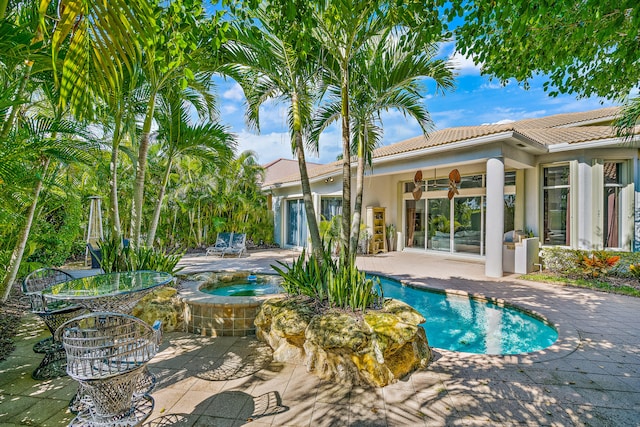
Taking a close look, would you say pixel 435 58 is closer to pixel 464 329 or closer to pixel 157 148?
pixel 464 329

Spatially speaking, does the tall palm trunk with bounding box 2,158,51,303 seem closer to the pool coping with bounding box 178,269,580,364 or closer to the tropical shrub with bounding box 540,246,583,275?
the pool coping with bounding box 178,269,580,364

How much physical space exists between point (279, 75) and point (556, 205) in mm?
10436

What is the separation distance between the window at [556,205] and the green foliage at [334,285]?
899cm

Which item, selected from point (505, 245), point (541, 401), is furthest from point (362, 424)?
point (505, 245)

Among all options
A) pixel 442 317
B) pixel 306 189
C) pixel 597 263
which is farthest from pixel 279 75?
pixel 597 263

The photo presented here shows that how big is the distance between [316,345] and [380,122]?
480 cm

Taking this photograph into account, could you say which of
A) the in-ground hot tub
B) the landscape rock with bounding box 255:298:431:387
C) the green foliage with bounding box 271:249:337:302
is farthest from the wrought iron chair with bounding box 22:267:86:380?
the green foliage with bounding box 271:249:337:302

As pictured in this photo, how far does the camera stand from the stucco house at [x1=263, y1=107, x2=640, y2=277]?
9359mm

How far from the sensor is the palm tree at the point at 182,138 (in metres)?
7.59

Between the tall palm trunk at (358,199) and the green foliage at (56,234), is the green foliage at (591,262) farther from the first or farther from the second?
the green foliage at (56,234)

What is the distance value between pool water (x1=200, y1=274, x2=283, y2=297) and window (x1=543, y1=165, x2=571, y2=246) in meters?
9.46

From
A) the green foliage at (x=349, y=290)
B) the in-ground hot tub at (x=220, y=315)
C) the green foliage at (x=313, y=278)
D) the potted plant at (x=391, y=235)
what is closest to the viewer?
the green foliage at (x=349, y=290)

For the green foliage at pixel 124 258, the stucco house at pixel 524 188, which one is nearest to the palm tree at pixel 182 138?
the green foliage at pixel 124 258

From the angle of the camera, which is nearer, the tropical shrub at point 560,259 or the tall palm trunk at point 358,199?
A: the tall palm trunk at point 358,199
